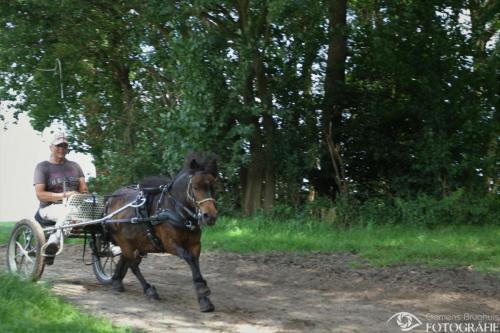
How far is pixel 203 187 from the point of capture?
8.35m

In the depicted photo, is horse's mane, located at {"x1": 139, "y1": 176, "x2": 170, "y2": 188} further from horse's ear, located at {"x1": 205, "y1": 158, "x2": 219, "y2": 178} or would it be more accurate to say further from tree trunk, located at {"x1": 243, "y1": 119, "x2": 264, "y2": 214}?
tree trunk, located at {"x1": 243, "y1": 119, "x2": 264, "y2": 214}

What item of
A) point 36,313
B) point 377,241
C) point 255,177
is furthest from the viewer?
point 255,177

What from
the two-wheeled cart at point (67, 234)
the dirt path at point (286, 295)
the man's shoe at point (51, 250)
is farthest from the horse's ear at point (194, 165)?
the man's shoe at point (51, 250)

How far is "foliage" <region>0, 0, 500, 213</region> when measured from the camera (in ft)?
53.1

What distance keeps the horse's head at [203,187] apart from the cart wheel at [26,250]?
8.03 feet

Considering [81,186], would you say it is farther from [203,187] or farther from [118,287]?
[203,187]

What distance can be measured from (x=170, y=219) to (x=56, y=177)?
7.95ft

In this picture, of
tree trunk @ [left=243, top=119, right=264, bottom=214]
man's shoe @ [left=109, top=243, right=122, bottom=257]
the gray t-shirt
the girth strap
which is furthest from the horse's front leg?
tree trunk @ [left=243, top=119, right=264, bottom=214]

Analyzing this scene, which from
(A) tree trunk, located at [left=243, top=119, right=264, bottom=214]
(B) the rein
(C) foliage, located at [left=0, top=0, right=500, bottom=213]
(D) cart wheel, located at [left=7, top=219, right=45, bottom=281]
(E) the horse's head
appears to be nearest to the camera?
(E) the horse's head

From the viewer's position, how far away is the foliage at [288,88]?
53.1 feet

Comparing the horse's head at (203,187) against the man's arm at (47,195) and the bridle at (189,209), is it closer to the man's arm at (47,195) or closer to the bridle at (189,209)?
the bridle at (189,209)

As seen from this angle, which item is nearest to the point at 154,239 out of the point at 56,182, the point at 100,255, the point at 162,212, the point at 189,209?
the point at 162,212

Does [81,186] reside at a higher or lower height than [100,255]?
higher

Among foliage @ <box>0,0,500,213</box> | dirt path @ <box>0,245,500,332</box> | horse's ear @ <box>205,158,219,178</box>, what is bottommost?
dirt path @ <box>0,245,500,332</box>
